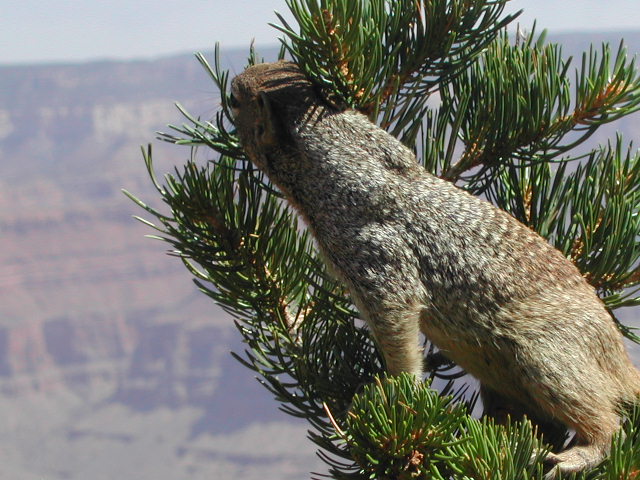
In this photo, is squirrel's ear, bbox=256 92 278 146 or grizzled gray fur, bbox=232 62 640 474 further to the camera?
squirrel's ear, bbox=256 92 278 146

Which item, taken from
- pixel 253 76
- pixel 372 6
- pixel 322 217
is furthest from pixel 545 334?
pixel 253 76

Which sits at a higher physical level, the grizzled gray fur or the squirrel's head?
the squirrel's head

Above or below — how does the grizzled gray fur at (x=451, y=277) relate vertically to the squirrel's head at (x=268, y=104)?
below

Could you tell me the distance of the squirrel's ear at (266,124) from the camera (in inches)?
77.3

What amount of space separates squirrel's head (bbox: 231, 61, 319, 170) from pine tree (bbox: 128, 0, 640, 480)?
0.05m

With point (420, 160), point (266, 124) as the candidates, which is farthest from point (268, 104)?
point (420, 160)

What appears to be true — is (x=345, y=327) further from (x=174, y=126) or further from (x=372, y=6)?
(x=372, y=6)

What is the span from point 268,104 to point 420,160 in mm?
431

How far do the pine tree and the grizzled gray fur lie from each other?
0.28ft

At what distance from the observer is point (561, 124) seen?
188 centimetres

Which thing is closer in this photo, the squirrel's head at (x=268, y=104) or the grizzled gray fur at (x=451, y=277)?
the grizzled gray fur at (x=451, y=277)

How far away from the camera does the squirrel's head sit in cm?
196

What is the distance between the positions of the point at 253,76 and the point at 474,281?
2.65 feet

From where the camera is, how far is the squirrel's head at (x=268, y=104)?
1964mm
